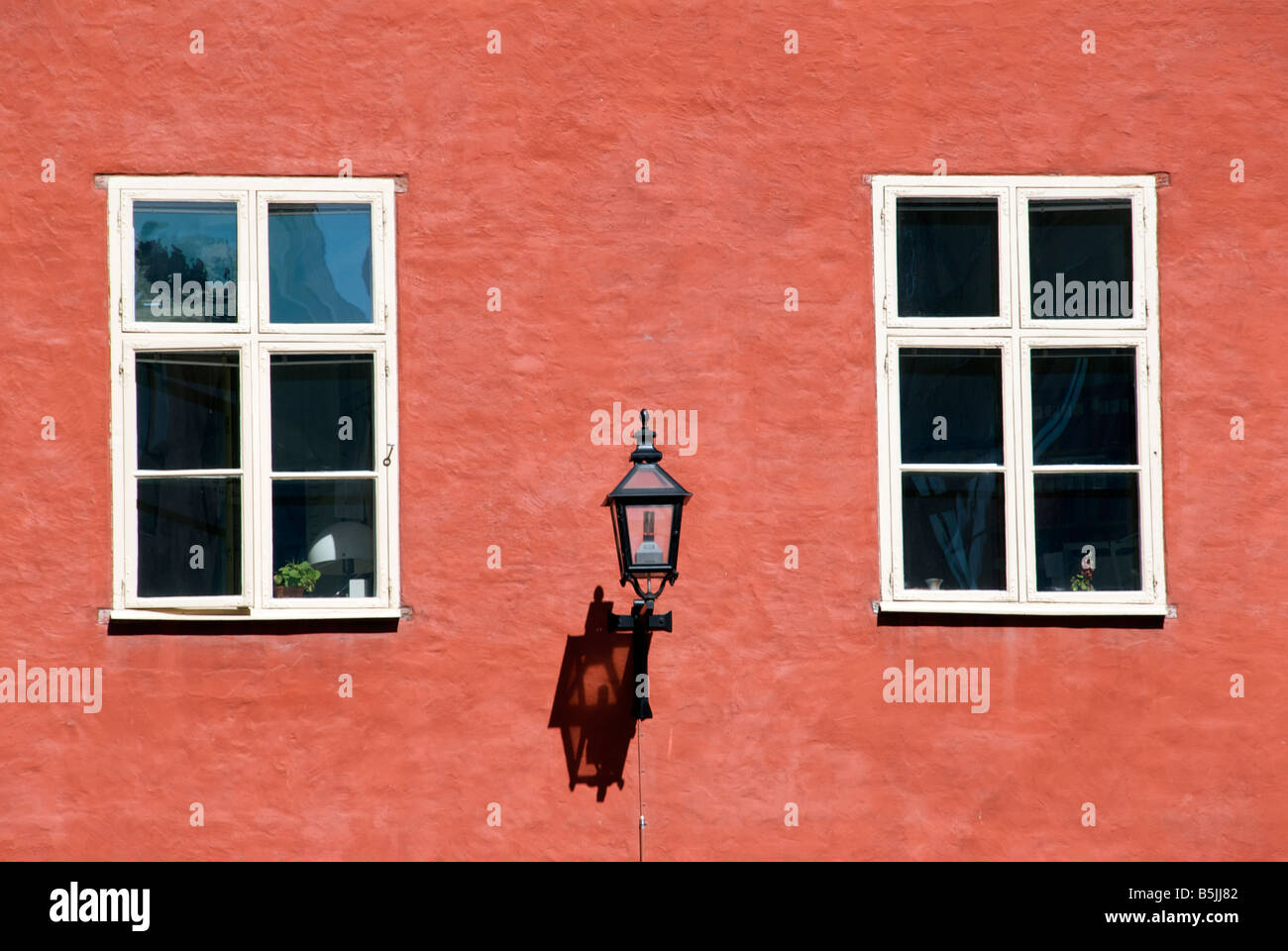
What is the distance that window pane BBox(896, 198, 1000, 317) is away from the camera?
5477mm

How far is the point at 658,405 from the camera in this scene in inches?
210

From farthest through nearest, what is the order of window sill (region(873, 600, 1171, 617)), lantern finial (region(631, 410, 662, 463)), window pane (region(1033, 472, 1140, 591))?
window pane (region(1033, 472, 1140, 591))
window sill (region(873, 600, 1171, 617))
lantern finial (region(631, 410, 662, 463))

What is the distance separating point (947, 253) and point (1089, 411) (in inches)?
32.1

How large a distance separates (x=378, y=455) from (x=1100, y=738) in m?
2.89

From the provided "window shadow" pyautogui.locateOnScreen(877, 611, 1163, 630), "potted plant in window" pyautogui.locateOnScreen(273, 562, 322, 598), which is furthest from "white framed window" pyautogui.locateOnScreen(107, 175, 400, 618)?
"window shadow" pyautogui.locateOnScreen(877, 611, 1163, 630)

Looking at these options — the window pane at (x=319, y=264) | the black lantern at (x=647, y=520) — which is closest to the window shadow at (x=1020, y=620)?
the black lantern at (x=647, y=520)

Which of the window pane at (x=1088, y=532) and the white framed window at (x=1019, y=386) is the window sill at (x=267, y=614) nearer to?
the white framed window at (x=1019, y=386)

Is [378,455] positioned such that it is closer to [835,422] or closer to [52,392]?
[52,392]

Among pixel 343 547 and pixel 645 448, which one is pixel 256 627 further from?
pixel 645 448

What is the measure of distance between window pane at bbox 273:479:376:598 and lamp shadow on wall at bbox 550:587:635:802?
0.81m

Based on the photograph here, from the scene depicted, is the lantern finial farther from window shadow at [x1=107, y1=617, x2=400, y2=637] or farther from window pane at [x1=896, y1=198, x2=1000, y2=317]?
window pane at [x1=896, y1=198, x2=1000, y2=317]

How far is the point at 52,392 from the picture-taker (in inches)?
206

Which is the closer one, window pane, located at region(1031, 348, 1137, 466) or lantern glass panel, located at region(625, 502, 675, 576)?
lantern glass panel, located at region(625, 502, 675, 576)
